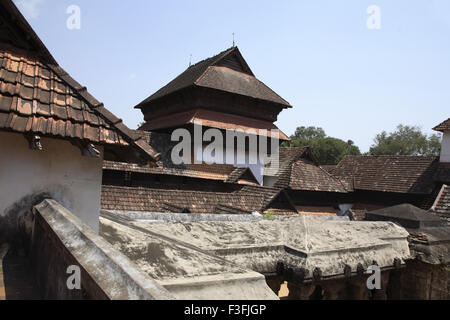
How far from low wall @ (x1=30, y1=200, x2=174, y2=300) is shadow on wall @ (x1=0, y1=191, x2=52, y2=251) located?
7.7 inches

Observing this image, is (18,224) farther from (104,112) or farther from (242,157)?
(242,157)

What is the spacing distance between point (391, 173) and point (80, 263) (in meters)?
24.8

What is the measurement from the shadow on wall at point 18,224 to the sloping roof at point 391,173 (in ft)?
72.0

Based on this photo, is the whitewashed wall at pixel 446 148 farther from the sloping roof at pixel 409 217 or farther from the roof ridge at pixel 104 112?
the roof ridge at pixel 104 112

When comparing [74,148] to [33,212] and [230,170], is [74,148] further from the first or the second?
[230,170]

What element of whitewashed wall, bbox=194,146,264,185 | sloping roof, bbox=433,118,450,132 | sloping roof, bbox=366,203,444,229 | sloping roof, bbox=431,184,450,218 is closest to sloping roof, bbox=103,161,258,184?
whitewashed wall, bbox=194,146,264,185

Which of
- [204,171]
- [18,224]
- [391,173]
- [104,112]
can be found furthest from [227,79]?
[18,224]

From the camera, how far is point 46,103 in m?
3.33

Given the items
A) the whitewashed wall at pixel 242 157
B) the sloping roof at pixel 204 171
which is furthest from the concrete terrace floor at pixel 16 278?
the whitewashed wall at pixel 242 157

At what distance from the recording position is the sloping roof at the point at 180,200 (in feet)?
36.9

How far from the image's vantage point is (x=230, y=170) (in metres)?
18.2

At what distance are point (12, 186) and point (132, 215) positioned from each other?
2.54 m

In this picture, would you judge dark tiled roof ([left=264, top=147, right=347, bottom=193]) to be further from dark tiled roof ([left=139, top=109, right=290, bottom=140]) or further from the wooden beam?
the wooden beam

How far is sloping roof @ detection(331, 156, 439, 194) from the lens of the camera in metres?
21.0
